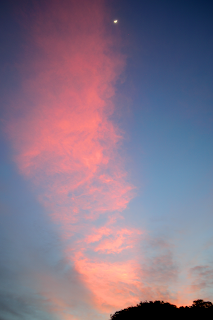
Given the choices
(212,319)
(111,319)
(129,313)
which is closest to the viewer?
(212,319)

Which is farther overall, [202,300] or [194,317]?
[202,300]

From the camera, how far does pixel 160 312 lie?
4244 cm

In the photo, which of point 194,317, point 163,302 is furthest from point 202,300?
point 194,317

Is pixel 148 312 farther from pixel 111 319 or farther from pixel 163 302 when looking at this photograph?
pixel 111 319

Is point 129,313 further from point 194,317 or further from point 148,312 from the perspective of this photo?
point 194,317

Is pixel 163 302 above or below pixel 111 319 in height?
above

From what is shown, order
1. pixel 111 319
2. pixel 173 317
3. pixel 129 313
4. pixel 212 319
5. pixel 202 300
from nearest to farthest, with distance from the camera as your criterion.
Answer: pixel 212 319
pixel 173 317
pixel 129 313
pixel 111 319
pixel 202 300

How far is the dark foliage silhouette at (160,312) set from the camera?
39719mm

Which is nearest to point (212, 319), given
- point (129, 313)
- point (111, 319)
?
point (129, 313)

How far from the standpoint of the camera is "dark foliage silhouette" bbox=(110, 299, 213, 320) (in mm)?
39719

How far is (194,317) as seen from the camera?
128 ft

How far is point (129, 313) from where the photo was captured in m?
47.0

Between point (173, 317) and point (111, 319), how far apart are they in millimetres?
20010

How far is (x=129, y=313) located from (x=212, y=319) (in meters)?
19.8
